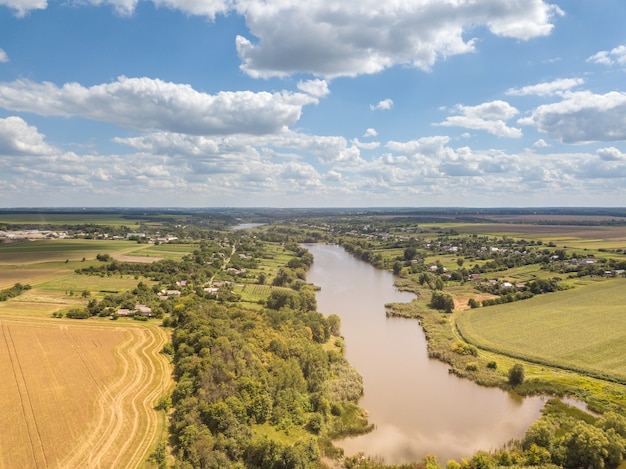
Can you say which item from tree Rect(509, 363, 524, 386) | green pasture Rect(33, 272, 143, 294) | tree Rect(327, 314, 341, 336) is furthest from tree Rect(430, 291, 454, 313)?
green pasture Rect(33, 272, 143, 294)

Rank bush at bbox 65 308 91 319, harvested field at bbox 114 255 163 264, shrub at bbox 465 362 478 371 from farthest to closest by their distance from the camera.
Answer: harvested field at bbox 114 255 163 264
bush at bbox 65 308 91 319
shrub at bbox 465 362 478 371

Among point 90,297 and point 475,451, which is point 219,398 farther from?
point 90,297

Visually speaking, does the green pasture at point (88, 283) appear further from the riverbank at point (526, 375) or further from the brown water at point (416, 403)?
the riverbank at point (526, 375)

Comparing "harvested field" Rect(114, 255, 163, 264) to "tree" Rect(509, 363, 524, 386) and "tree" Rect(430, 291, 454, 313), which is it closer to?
"tree" Rect(430, 291, 454, 313)

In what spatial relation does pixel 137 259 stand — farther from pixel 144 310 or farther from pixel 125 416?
pixel 125 416

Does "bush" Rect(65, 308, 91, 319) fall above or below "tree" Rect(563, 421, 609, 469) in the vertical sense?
above

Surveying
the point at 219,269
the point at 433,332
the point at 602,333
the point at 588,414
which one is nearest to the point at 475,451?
the point at 588,414
